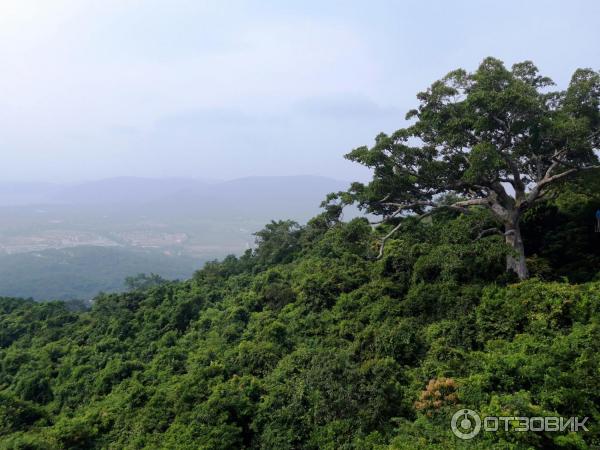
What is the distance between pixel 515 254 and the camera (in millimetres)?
10023

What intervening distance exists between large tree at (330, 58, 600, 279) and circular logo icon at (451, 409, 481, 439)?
5.25m

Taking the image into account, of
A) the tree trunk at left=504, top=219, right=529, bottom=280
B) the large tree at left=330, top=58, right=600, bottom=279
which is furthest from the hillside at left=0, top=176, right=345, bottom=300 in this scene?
the tree trunk at left=504, top=219, right=529, bottom=280

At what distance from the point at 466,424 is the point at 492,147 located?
22.0 feet

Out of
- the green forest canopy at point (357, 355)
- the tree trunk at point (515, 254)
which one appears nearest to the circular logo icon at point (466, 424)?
the green forest canopy at point (357, 355)

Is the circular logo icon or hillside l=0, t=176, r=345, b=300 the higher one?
the circular logo icon

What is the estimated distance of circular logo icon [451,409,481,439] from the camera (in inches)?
216

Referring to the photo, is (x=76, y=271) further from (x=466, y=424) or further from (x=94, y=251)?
(x=466, y=424)

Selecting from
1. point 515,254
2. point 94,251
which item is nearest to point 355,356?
point 515,254

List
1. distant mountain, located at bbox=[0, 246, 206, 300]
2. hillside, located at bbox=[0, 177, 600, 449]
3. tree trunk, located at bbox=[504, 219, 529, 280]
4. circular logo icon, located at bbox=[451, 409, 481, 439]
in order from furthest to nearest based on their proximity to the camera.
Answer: distant mountain, located at bbox=[0, 246, 206, 300] → tree trunk, located at bbox=[504, 219, 529, 280] → hillside, located at bbox=[0, 177, 600, 449] → circular logo icon, located at bbox=[451, 409, 481, 439]

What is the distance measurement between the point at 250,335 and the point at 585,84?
11.9 m

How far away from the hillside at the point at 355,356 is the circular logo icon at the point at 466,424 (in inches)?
6.4

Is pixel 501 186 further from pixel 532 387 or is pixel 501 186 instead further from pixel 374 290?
pixel 532 387

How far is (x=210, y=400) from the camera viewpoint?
8383 mm

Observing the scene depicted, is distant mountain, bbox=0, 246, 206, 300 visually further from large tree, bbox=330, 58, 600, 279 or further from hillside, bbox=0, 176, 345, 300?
large tree, bbox=330, 58, 600, 279
